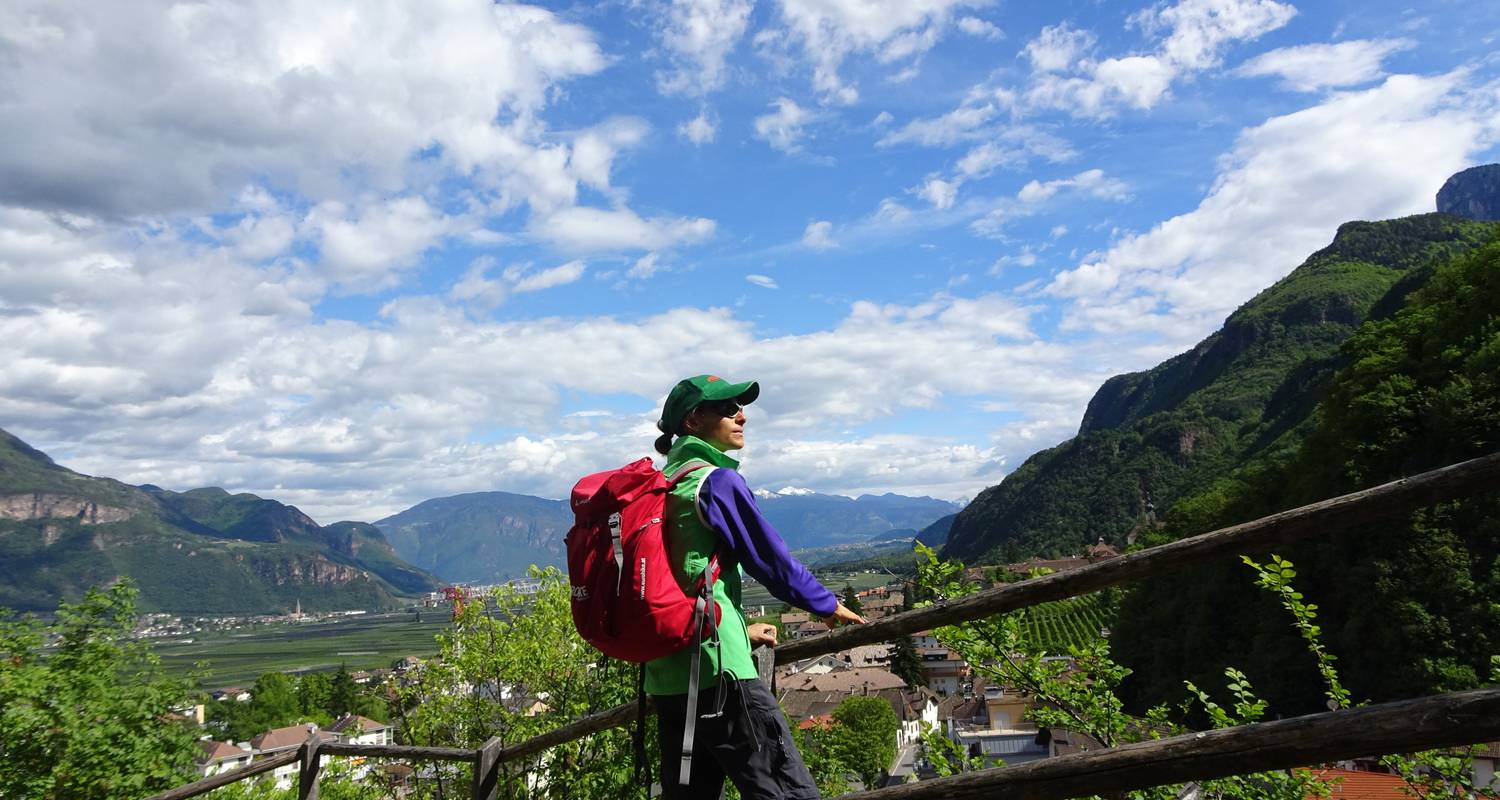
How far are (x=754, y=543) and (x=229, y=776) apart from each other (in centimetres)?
432

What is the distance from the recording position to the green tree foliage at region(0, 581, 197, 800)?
7.25m

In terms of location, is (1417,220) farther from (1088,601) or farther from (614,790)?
(614,790)

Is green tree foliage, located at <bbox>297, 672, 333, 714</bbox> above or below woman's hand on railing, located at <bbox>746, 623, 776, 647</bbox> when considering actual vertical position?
below

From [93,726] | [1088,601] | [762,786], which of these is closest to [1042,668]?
[762,786]

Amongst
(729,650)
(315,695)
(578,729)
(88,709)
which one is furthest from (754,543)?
(315,695)

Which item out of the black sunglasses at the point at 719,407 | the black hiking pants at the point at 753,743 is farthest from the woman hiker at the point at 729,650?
the black sunglasses at the point at 719,407

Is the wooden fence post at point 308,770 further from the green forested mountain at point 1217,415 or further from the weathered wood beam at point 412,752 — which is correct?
the green forested mountain at point 1217,415

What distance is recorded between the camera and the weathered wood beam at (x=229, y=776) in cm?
482

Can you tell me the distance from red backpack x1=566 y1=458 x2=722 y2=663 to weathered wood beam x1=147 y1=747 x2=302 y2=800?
381 cm

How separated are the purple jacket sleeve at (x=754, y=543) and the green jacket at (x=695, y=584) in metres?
0.05

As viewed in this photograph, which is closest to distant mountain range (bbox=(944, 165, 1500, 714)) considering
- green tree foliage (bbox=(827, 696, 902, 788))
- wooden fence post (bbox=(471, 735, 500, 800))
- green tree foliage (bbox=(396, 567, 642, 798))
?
wooden fence post (bbox=(471, 735, 500, 800))

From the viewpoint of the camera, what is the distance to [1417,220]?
17138 centimetres

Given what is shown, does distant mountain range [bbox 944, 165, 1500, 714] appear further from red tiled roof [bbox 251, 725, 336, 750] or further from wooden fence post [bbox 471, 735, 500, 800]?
red tiled roof [bbox 251, 725, 336, 750]

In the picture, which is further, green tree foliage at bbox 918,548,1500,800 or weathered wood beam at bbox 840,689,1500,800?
green tree foliage at bbox 918,548,1500,800
